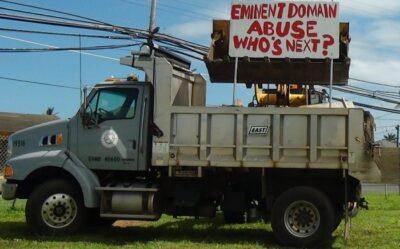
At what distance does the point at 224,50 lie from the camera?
1079cm

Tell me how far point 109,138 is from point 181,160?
1.35 m

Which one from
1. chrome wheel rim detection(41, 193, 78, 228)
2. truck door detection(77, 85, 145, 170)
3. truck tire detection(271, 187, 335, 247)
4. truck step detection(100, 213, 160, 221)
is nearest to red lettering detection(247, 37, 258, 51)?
truck door detection(77, 85, 145, 170)

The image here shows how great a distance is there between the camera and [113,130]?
32.8ft

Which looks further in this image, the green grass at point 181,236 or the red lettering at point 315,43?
the red lettering at point 315,43

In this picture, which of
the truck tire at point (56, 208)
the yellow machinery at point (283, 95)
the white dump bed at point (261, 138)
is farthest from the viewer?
the yellow machinery at point (283, 95)

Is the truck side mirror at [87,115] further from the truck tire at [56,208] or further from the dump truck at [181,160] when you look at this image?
the truck tire at [56,208]

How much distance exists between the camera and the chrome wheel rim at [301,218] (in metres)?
9.10

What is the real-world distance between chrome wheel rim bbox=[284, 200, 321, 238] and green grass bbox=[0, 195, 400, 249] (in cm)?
39

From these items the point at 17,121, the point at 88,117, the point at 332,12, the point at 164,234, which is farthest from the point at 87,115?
the point at 17,121

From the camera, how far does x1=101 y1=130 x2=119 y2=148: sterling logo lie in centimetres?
995

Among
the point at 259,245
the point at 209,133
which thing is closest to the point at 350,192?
the point at 259,245

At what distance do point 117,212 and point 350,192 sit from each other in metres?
3.65

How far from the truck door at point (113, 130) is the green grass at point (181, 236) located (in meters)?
1.25

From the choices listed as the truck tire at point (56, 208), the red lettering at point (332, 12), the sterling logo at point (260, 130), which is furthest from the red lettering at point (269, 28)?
the truck tire at point (56, 208)
